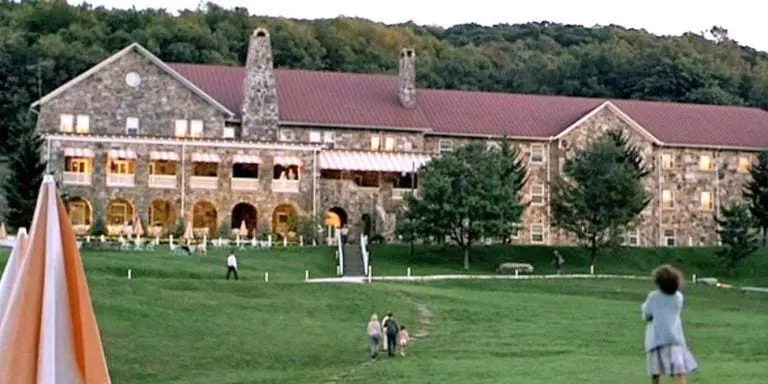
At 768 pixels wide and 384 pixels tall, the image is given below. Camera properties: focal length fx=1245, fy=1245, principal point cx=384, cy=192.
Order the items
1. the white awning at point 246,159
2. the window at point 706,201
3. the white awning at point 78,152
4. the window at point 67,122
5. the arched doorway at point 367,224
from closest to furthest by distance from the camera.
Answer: the white awning at point 78,152 → the white awning at point 246,159 → the window at point 67,122 → the arched doorway at point 367,224 → the window at point 706,201

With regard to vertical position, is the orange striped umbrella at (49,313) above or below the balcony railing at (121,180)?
below

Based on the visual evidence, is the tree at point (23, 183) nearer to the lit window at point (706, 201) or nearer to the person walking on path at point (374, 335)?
the person walking on path at point (374, 335)

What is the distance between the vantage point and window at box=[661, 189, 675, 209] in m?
69.6

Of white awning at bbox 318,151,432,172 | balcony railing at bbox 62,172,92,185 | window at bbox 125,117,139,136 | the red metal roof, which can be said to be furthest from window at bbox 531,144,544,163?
balcony railing at bbox 62,172,92,185

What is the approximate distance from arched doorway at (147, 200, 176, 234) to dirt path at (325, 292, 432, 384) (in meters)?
22.3

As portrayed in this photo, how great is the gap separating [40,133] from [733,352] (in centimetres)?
4170

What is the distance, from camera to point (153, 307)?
Answer: 33.7 m

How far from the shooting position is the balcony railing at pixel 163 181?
5928 cm

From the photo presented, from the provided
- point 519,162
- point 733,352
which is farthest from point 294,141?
point 733,352

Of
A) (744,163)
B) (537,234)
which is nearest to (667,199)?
(744,163)

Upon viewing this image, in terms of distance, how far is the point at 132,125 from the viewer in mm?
62000

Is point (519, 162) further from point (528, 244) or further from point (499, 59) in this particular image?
point (499, 59)

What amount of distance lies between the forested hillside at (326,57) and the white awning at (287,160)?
962 inches

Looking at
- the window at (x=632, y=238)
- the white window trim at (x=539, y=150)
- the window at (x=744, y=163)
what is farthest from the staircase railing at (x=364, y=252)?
the window at (x=744, y=163)
